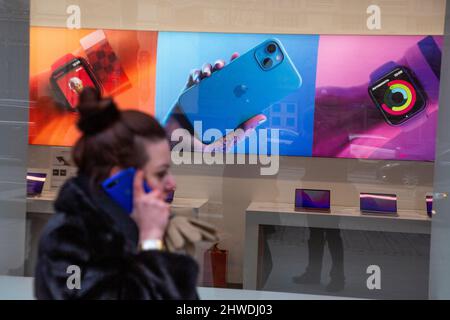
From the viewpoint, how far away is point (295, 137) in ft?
12.3

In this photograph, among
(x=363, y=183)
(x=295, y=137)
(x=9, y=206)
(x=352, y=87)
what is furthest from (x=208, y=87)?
(x=9, y=206)

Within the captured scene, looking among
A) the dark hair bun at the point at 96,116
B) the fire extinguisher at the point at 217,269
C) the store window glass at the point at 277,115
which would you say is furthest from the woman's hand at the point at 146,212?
the store window glass at the point at 277,115

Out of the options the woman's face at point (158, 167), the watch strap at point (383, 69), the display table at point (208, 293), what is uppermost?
the watch strap at point (383, 69)

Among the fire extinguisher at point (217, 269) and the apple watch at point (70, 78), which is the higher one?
the apple watch at point (70, 78)

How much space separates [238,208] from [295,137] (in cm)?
60

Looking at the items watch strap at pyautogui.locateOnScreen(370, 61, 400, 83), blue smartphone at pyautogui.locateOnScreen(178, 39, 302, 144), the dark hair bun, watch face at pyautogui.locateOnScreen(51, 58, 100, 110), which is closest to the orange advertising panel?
watch face at pyautogui.locateOnScreen(51, 58, 100, 110)

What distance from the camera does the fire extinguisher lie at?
3.28 metres

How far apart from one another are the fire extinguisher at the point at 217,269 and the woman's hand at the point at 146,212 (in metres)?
1.03

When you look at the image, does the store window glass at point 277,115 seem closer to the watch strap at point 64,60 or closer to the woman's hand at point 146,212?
the watch strap at point 64,60

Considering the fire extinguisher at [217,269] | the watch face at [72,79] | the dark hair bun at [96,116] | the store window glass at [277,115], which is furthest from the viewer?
the store window glass at [277,115]

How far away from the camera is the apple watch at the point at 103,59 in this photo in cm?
336

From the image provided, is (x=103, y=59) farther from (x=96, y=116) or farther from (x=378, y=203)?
(x=378, y=203)
